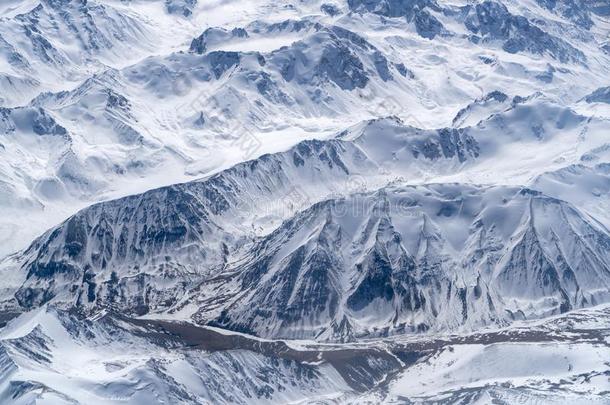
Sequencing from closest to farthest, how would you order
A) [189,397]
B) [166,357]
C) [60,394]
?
[60,394]
[189,397]
[166,357]

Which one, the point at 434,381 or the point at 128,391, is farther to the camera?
the point at 434,381

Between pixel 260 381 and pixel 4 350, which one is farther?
pixel 260 381

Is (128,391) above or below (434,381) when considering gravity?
above

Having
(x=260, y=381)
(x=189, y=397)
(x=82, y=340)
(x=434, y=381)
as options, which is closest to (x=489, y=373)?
(x=434, y=381)

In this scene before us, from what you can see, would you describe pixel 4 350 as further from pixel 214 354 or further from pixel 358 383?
pixel 358 383

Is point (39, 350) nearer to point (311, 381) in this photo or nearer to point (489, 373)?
point (311, 381)

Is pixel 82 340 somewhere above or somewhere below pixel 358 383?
above

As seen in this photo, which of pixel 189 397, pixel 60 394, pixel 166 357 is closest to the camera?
pixel 60 394

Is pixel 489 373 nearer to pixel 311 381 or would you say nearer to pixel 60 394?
pixel 311 381

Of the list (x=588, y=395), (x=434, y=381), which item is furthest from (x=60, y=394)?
(x=588, y=395)
